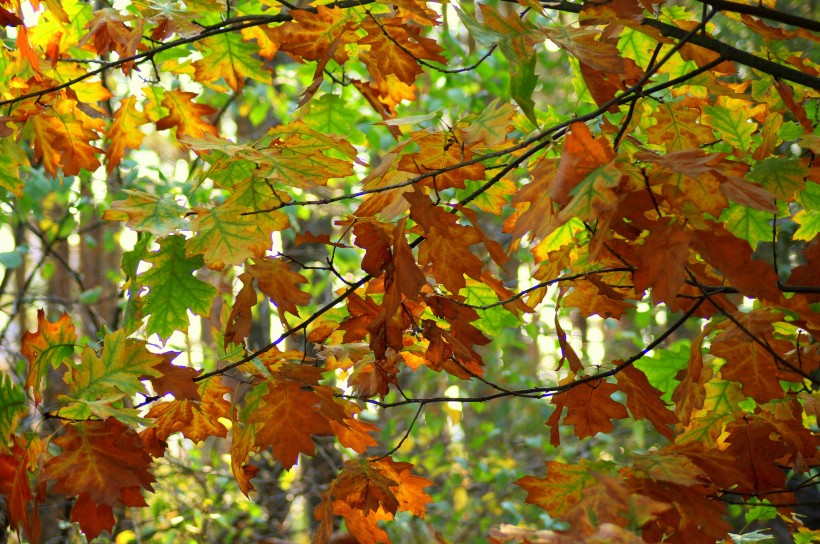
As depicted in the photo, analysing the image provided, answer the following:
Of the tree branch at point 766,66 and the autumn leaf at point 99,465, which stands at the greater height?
the tree branch at point 766,66

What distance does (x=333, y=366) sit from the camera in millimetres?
1739

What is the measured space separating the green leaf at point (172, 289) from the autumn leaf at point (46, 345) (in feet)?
0.59

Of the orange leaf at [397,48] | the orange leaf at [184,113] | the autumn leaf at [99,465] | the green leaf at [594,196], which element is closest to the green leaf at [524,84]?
the green leaf at [594,196]

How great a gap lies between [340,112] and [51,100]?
0.74 m

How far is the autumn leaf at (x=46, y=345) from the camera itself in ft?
4.61

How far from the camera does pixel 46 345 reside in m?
1.43

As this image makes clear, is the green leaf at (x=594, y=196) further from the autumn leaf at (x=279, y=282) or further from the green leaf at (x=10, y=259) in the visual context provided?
the green leaf at (x=10, y=259)

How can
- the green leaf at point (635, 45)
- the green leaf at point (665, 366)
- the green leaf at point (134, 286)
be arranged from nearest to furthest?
the green leaf at point (134, 286) → the green leaf at point (635, 45) → the green leaf at point (665, 366)

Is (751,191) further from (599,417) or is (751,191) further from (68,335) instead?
(68,335)

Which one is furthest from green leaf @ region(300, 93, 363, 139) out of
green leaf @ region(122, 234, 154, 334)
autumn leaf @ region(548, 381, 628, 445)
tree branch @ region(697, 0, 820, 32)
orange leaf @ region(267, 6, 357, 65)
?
tree branch @ region(697, 0, 820, 32)

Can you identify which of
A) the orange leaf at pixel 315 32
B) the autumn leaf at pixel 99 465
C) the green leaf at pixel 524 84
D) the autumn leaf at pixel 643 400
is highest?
the orange leaf at pixel 315 32

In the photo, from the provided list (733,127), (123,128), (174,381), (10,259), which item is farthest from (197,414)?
(10,259)

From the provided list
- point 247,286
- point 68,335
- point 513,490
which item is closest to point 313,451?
point 247,286

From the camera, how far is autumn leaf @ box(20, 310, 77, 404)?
Result: 141 centimetres
